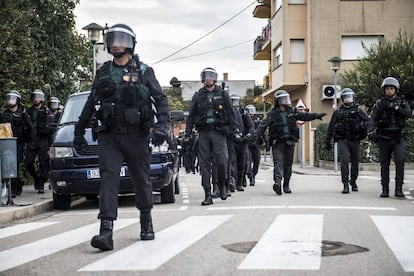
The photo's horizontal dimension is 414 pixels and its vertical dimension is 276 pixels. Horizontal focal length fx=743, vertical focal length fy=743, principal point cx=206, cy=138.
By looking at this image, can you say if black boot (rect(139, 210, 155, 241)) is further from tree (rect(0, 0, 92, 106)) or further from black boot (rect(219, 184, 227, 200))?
tree (rect(0, 0, 92, 106))

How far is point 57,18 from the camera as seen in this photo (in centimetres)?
2795

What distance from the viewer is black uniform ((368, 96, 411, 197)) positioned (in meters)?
12.6

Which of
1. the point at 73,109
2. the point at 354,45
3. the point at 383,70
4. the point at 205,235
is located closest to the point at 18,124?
the point at 73,109

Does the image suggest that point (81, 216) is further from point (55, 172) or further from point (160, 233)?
point (160, 233)

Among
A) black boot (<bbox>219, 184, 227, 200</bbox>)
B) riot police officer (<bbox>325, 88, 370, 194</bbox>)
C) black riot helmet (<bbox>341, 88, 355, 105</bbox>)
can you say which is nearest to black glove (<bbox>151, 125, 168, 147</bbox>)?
black boot (<bbox>219, 184, 227, 200</bbox>)

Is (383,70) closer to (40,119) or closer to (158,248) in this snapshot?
(40,119)

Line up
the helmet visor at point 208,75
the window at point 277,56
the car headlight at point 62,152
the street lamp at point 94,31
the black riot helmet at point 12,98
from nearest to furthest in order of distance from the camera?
the car headlight at point 62,152
the helmet visor at point 208,75
the black riot helmet at point 12,98
the street lamp at point 94,31
the window at point 277,56

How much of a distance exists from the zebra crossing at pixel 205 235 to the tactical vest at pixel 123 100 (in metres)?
1.18

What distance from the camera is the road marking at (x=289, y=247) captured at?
Answer: 225 inches

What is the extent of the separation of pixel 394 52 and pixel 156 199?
58.5 ft

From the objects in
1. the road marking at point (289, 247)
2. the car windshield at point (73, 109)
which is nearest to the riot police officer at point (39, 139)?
the car windshield at point (73, 109)

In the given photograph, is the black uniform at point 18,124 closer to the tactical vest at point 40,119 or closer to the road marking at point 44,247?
the tactical vest at point 40,119

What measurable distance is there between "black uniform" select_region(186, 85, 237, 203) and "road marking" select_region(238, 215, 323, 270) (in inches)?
119

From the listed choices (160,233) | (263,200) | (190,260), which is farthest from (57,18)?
(190,260)
